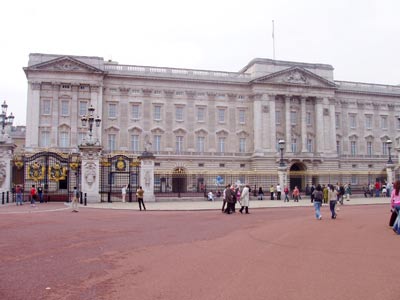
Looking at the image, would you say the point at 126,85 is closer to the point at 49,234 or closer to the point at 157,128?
the point at 157,128

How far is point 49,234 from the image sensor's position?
41.9 ft

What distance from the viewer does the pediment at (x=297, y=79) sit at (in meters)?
58.3

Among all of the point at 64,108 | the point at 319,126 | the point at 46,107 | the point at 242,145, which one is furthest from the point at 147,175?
the point at 319,126

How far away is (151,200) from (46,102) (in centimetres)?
2706

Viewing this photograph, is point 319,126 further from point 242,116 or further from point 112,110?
point 112,110

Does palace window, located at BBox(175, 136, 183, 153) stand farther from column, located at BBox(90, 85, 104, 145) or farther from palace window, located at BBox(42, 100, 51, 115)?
palace window, located at BBox(42, 100, 51, 115)

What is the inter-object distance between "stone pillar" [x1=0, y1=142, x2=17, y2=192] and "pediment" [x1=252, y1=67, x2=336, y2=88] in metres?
36.8

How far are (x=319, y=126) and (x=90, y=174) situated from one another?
40165mm

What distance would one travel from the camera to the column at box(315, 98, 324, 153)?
6016 cm

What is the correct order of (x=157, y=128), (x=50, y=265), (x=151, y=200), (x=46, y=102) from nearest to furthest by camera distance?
(x=50, y=265)
(x=151, y=200)
(x=46, y=102)
(x=157, y=128)

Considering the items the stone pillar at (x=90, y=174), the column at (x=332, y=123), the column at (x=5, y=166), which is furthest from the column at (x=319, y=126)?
the column at (x=5, y=166)

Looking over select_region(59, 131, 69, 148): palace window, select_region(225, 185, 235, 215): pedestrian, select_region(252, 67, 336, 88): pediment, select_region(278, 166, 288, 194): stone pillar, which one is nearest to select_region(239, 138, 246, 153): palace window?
select_region(252, 67, 336, 88): pediment

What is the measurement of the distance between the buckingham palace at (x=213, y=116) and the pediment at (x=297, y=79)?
143mm

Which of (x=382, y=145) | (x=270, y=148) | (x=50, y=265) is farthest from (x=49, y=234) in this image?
(x=382, y=145)
